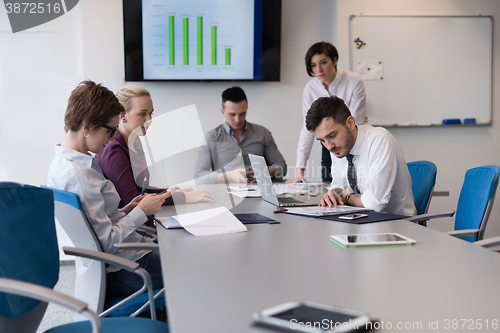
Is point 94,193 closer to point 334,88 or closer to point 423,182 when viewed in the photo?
point 423,182

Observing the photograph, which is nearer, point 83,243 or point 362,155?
point 83,243

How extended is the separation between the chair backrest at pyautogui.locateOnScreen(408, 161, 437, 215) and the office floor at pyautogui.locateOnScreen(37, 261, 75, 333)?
211 cm

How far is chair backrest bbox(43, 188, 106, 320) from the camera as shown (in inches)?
54.8

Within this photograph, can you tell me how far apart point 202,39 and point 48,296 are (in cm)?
323

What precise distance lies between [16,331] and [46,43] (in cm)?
332

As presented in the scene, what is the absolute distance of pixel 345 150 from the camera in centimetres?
224

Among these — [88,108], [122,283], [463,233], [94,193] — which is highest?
[88,108]

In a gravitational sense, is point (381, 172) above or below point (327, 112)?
below

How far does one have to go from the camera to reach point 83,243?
1.50m

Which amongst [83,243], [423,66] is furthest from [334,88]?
[83,243]

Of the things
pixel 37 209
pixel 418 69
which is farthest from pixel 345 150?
pixel 418 69

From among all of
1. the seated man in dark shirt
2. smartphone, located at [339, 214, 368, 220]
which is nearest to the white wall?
the seated man in dark shirt

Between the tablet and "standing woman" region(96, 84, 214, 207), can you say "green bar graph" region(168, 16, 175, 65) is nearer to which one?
"standing woman" region(96, 84, 214, 207)

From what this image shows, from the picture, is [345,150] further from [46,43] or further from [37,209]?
[46,43]
